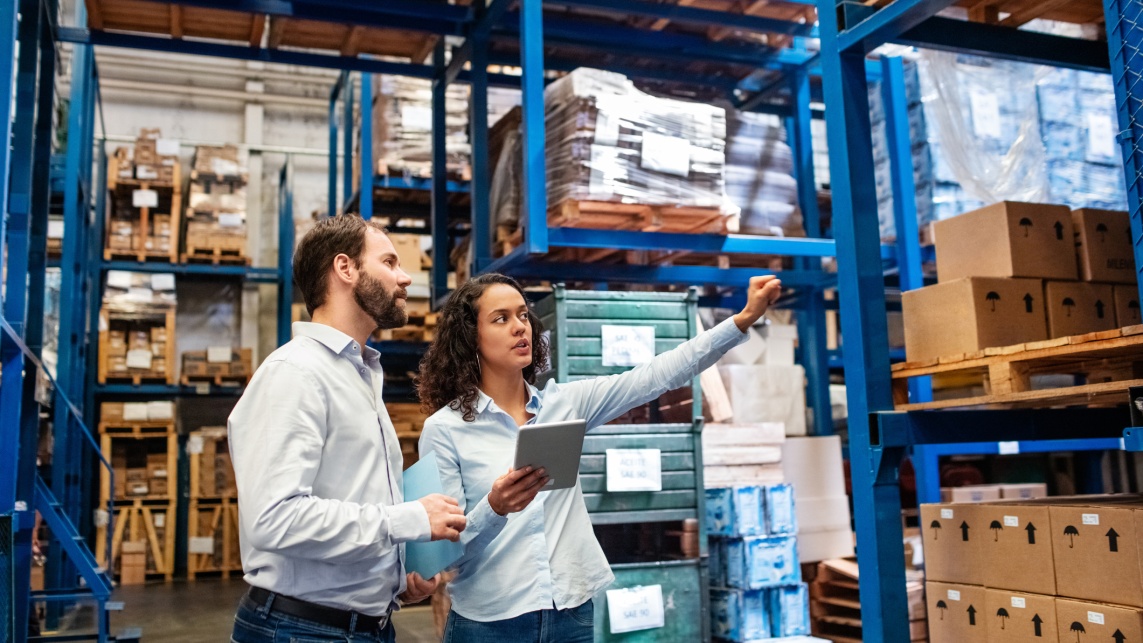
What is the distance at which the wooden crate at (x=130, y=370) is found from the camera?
515 inches

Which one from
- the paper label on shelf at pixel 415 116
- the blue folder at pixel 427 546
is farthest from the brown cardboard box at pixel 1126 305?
the paper label on shelf at pixel 415 116

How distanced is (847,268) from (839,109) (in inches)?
26.4

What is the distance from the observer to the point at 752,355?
8.48 metres

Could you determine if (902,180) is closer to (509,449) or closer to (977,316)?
(977,316)

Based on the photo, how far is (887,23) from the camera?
3.80 meters

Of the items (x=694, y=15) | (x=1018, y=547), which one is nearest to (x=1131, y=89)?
(x=1018, y=547)

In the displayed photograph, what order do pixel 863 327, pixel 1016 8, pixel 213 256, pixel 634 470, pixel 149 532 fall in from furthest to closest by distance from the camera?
pixel 213 256 → pixel 149 532 → pixel 634 470 → pixel 1016 8 → pixel 863 327

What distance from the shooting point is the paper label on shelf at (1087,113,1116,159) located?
8570mm

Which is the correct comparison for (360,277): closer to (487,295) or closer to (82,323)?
(487,295)

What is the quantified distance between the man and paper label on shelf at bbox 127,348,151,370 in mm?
11901

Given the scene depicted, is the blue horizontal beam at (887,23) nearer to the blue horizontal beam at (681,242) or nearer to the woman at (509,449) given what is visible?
the woman at (509,449)

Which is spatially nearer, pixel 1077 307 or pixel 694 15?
pixel 1077 307

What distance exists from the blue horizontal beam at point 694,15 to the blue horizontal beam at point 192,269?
8.34 m

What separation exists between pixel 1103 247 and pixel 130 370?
1226 centimetres
